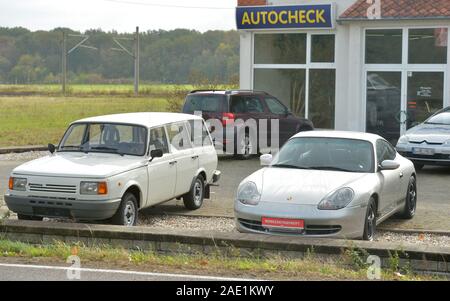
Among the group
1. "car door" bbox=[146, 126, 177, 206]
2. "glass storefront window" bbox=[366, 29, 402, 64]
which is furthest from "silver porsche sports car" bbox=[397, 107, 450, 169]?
"car door" bbox=[146, 126, 177, 206]

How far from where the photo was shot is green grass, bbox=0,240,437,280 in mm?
8062

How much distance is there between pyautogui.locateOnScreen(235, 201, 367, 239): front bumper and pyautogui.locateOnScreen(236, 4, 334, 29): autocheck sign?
14959 millimetres

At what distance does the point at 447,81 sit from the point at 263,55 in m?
6.09

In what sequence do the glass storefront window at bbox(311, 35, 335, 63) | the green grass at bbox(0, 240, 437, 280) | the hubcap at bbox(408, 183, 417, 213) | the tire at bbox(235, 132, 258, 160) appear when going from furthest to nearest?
the glass storefront window at bbox(311, 35, 335, 63) → the tire at bbox(235, 132, 258, 160) → the hubcap at bbox(408, 183, 417, 213) → the green grass at bbox(0, 240, 437, 280)

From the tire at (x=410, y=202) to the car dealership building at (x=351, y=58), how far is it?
1085cm

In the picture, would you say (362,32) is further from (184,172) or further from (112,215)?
(112,215)

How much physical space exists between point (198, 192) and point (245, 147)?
7.13 meters

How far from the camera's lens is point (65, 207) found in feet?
34.4

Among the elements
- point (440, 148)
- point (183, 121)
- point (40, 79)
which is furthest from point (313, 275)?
point (40, 79)

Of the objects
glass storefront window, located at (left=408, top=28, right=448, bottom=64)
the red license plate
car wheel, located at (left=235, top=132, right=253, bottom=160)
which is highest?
glass storefront window, located at (left=408, top=28, right=448, bottom=64)

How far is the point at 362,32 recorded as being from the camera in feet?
77.5

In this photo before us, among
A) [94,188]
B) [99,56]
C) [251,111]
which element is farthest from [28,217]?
[99,56]

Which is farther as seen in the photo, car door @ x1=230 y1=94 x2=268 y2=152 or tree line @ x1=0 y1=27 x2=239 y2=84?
tree line @ x1=0 y1=27 x2=239 y2=84

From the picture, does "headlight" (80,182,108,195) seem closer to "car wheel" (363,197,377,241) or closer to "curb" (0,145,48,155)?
"car wheel" (363,197,377,241)
